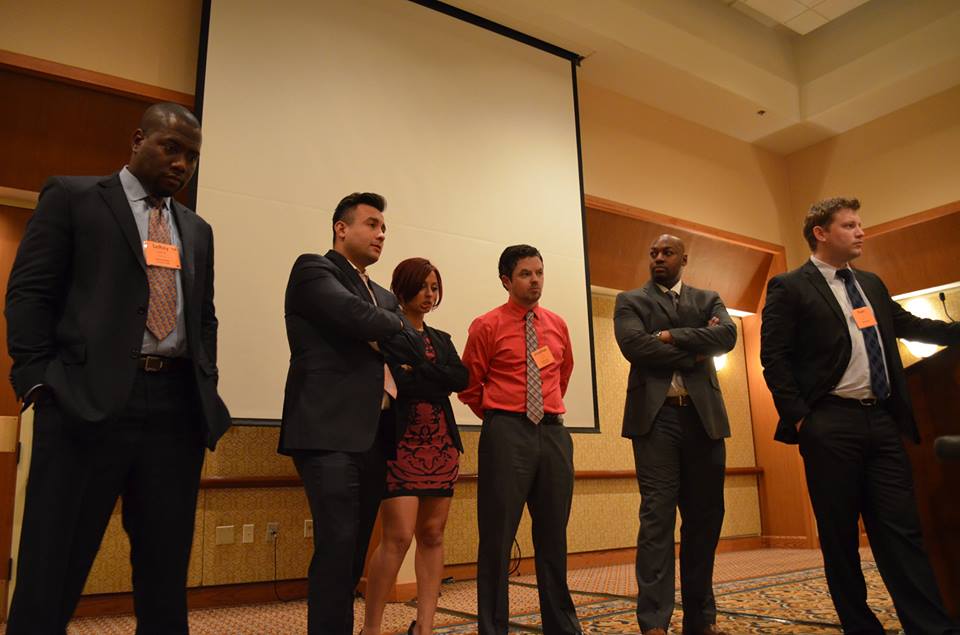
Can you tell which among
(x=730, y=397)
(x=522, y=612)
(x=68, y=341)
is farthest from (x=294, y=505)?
(x=730, y=397)

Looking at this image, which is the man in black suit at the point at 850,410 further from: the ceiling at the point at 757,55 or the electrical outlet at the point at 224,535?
the ceiling at the point at 757,55

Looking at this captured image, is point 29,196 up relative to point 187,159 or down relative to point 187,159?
up

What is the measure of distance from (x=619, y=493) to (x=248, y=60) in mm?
3848

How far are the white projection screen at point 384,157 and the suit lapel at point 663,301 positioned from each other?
55.4 inches

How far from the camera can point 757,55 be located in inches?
224

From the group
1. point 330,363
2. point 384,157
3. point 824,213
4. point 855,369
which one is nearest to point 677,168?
point 384,157

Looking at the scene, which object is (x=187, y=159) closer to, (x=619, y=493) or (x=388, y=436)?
(x=388, y=436)

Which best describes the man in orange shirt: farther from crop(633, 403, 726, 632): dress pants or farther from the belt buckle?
the belt buckle

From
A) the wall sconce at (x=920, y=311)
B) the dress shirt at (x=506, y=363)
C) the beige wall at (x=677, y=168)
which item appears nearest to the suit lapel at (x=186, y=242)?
the dress shirt at (x=506, y=363)

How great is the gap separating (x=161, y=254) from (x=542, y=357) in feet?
4.21

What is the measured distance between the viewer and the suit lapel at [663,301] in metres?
2.79

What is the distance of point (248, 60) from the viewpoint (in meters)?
3.63

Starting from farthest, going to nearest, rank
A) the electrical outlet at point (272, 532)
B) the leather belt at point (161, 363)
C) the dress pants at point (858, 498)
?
the electrical outlet at point (272, 532) → the dress pants at point (858, 498) → the leather belt at point (161, 363)

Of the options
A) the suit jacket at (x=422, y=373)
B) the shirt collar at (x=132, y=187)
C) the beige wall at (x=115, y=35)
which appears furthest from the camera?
the beige wall at (x=115, y=35)
